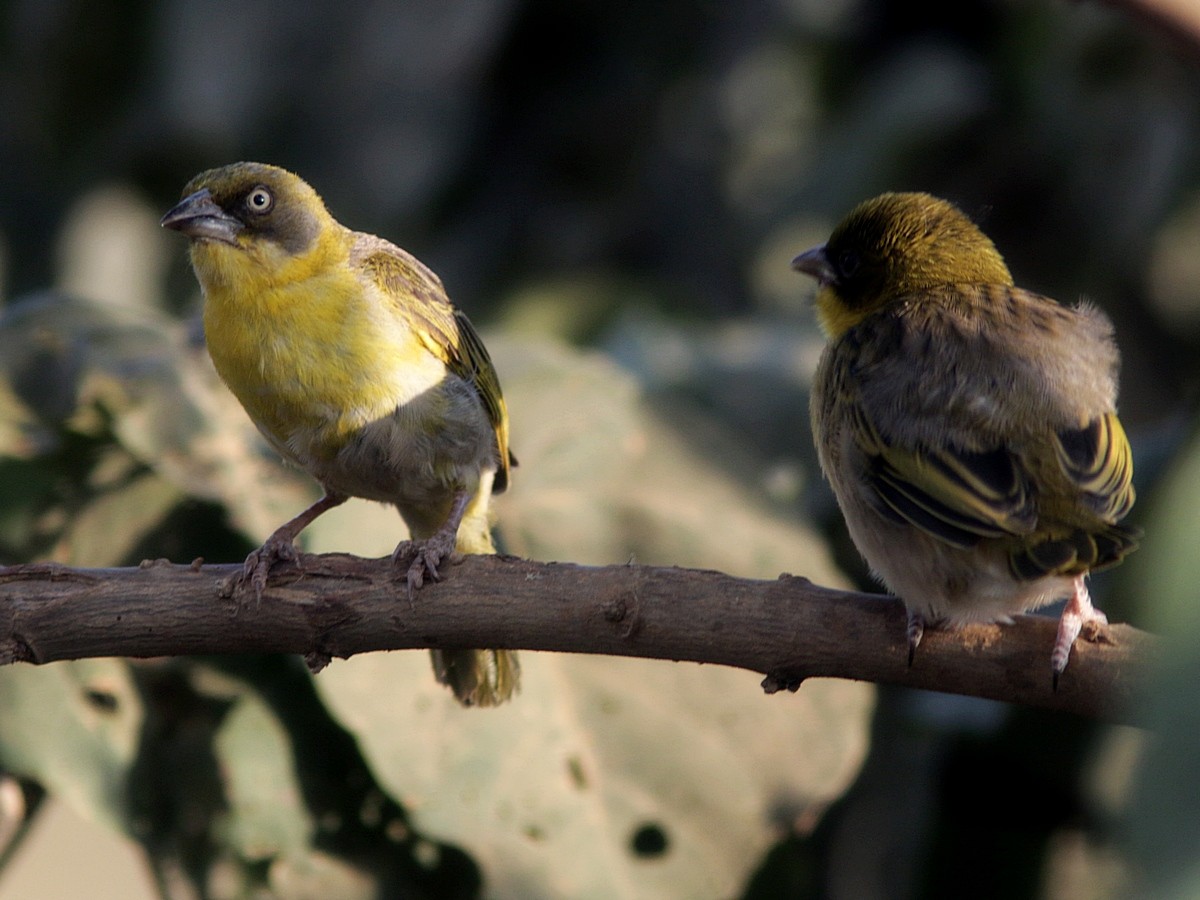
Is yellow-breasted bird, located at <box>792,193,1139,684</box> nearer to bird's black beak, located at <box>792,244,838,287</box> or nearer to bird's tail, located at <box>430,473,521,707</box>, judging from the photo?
bird's black beak, located at <box>792,244,838,287</box>

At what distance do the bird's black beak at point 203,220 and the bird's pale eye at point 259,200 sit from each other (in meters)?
0.05

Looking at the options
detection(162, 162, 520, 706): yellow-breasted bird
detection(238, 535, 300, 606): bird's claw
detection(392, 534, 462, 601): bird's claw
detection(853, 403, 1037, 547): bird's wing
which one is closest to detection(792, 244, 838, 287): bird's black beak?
detection(853, 403, 1037, 547): bird's wing

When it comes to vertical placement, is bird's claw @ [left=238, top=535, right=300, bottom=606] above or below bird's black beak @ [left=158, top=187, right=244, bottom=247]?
below

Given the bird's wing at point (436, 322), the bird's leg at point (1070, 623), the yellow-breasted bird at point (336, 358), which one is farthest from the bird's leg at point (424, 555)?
the bird's leg at point (1070, 623)

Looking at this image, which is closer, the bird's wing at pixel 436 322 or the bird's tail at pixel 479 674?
the bird's tail at pixel 479 674

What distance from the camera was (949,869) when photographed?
3.66m

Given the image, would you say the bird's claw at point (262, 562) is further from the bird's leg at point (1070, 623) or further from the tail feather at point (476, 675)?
the bird's leg at point (1070, 623)

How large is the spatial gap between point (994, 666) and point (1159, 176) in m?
2.67

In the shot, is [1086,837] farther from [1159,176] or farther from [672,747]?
[1159,176]

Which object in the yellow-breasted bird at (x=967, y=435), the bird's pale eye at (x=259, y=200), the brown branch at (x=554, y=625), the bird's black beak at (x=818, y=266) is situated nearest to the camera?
the brown branch at (x=554, y=625)

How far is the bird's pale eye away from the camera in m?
3.18

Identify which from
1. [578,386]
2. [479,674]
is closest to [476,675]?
[479,674]

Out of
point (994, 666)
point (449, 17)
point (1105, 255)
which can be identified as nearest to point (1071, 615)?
point (994, 666)

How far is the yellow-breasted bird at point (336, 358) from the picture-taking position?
10.1 feet
